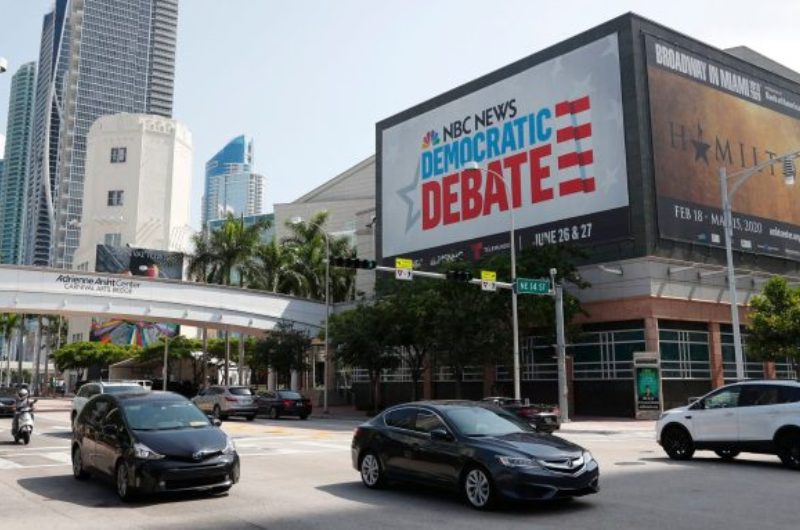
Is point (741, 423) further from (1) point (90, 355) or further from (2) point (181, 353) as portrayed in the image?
(1) point (90, 355)

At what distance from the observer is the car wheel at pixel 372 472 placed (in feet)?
38.8

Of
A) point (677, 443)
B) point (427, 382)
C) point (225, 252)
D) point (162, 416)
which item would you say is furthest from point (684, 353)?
point (225, 252)

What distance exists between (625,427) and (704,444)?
47.4ft

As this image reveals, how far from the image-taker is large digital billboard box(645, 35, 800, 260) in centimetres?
3978

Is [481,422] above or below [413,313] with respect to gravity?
below

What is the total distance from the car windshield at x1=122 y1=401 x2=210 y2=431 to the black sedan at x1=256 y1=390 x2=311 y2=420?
80.9ft

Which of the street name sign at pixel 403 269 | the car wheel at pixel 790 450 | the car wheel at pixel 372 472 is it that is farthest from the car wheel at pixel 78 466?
the street name sign at pixel 403 269

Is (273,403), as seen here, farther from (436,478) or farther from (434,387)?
(436,478)

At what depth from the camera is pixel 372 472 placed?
1196 centimetres

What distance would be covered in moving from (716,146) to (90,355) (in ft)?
233

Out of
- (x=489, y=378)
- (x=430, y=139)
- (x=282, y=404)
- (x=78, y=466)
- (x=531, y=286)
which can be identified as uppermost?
(x=430, y=139)

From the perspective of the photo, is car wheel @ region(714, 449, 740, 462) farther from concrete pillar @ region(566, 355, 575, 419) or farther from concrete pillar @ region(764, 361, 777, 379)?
concrete pillar @ region(764, 361, 777, 379)

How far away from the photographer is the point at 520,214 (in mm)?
45344

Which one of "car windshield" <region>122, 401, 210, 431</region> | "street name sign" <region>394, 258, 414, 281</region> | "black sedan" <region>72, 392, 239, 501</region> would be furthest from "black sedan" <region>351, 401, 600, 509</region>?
"street name sign" <region>394, 258, 414, 281</region>
